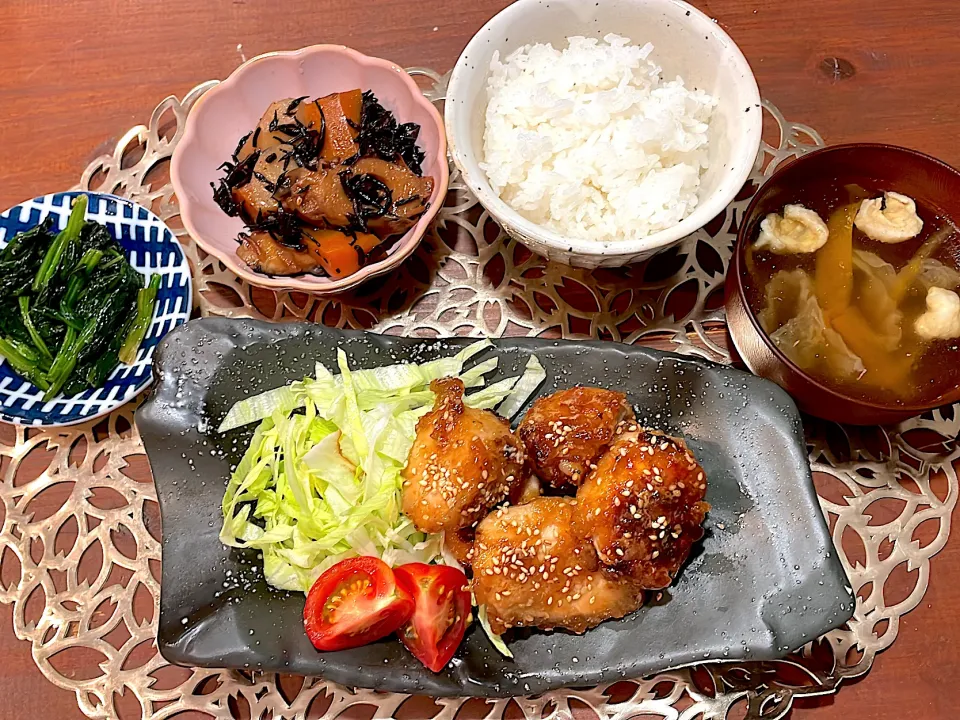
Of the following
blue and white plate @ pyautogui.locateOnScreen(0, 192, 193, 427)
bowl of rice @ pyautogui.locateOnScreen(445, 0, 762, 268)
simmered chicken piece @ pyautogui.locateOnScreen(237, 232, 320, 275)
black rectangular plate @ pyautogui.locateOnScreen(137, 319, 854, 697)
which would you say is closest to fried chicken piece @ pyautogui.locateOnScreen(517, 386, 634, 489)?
black rectangular plate @ pyautogui.locateOnScreen(137, 319, 854, 697)

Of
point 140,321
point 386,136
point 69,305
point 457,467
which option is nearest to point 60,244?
point 69,305

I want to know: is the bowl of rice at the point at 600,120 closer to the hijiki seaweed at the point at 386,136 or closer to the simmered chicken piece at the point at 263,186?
the hijiki seaweed at the point at 386,136

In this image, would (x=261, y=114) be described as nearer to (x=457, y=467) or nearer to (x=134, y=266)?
(x=134, y=266)

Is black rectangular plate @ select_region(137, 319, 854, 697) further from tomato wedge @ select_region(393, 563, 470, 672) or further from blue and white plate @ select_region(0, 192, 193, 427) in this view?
blue and white plate @ select_region(0, 192, 193, 427)

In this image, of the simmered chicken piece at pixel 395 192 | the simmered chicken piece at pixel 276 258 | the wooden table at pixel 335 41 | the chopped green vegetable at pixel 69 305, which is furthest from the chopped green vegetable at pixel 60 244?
the simmered chicken piece at pixel 395 192

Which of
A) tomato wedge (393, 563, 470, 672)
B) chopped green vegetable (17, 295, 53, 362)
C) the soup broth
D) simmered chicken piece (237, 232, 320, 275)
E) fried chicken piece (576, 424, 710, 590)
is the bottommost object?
tomato wedge (393, 563, 470, 672)

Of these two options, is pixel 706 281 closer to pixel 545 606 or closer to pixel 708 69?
pixel 708 69

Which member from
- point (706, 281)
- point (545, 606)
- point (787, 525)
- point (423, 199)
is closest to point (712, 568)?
point (787, 525)
